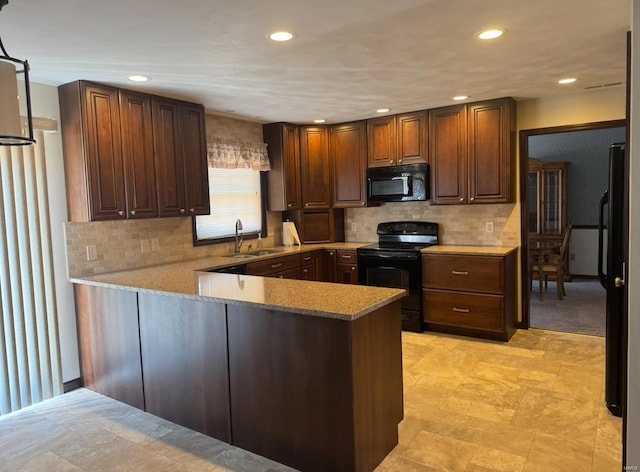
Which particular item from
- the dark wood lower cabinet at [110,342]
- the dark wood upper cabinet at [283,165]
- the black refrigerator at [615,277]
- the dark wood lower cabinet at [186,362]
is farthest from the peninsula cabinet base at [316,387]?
the dark wood upper cabinet at [283,165]

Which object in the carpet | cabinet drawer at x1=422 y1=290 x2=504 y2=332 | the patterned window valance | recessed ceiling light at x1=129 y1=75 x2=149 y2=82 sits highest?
recessed ceiling light at x1=129 y1=75 x2=149 y2=82

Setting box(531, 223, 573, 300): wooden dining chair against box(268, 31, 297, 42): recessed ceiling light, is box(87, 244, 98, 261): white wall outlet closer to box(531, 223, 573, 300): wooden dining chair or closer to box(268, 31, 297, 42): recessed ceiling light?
box(268, 31, 297, 42): recessed ceiling light

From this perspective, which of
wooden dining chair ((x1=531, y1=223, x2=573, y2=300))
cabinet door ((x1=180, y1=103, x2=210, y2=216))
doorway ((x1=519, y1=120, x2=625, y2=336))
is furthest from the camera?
doorway ((x1=519, y1=120, x2=625, y2=336))

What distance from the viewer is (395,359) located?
251cm

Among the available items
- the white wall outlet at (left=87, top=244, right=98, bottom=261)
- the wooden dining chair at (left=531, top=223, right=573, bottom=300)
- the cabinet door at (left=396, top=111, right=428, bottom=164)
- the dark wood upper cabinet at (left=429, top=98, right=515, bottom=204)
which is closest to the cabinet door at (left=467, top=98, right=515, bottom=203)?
the dark wood upper cabinet at (left=429, top=98, right=515, bottom=204)

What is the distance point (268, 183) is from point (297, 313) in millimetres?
3259

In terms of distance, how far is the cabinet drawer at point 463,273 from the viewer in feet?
13.8

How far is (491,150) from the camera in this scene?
4367 millimetres

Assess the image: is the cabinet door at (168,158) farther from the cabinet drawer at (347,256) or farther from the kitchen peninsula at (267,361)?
the cabinet drawer at (347,256)

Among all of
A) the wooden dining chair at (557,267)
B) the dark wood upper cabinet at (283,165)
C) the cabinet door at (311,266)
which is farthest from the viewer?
the wooden dining chair at (557,267)

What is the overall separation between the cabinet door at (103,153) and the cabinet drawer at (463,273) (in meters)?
2.92

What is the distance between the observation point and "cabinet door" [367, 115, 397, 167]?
498 cm

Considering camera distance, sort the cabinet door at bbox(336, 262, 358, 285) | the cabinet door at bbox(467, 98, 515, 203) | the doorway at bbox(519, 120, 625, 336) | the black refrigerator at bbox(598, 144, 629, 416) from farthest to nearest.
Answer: the doorway at bbox(519, 120, 625, 336)
the cabinet door at bbox(336, 262, 358, 285)
the cabinet door at bbox(467, 98, 515, 203)
the black refrigerator at bbox(598, 144, 629, 416)

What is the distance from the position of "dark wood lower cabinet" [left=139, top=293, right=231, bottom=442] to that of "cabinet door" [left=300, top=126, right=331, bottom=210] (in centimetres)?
282
